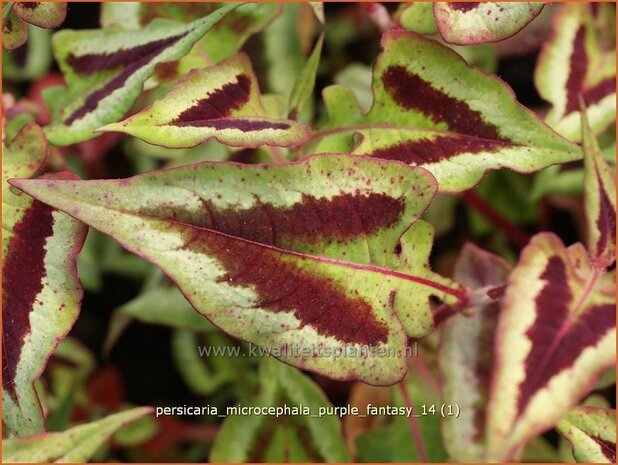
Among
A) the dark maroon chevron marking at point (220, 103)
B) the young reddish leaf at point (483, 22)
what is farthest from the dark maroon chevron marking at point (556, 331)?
the dark maroon chevron marking at point (220, 103)

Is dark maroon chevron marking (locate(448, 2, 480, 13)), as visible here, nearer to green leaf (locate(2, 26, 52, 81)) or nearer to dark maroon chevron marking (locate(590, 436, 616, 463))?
dark maroon chevron marking (locate(590, 436, 616, 463))

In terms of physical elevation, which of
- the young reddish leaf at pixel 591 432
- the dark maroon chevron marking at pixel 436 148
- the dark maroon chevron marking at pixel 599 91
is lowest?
the young reddish leaf at pixel 591 432

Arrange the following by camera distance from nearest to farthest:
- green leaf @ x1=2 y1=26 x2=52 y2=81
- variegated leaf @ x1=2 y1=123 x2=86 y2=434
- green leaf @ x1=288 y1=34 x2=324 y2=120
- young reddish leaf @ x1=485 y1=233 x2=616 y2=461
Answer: young reddish leaf @ x1=485 y1=233 x2=616 y2=461 < variegated leaf @ x1=2 y1=123 x2=86 y2=434 < green leaf @ x1=288 y1=34 x2=324 y2=120 < green leaf @ x1=2 y1=26 x2=52 y2=81

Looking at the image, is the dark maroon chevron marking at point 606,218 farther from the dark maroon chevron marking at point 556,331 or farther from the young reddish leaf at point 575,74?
the young reddish leaf at point 575,74

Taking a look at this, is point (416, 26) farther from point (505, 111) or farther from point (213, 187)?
point (213, 187)

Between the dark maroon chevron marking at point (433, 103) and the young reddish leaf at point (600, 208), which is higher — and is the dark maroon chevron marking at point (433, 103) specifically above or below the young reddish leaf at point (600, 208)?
above

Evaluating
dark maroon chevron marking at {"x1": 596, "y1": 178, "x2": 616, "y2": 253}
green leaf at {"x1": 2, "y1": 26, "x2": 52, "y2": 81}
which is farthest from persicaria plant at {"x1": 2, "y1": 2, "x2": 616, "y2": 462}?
green leaf at {"x1": 2, "y1": 26, "x2": 52, "y2": 81}

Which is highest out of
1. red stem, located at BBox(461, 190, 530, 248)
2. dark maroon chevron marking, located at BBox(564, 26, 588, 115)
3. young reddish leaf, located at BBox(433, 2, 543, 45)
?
young reddish leaf, located at BBox(433, 2, 543, 45)
